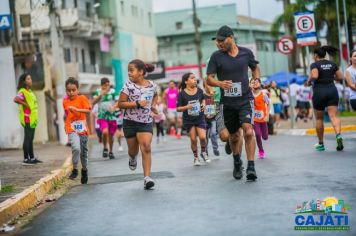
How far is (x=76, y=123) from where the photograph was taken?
12.9m

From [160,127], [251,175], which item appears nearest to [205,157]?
[251,175]

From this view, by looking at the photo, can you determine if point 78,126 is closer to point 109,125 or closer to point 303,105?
point 109,125

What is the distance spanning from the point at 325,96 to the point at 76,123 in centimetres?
471

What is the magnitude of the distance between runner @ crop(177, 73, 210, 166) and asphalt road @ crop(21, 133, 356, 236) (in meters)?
0.88

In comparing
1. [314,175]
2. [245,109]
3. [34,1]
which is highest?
[34,1]

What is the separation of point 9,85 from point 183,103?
1430 centimetres

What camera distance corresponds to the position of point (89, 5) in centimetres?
5847

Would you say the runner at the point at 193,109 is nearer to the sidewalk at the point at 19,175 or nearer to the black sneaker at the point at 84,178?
the sidewalk at the point at 19,175

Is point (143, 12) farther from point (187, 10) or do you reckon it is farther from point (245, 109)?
point (245, 109)

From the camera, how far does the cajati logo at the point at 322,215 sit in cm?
699

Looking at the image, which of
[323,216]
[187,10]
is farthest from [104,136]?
[187,10]

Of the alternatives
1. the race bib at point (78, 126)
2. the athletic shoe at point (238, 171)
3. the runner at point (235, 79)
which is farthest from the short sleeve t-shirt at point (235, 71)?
the race bib at point (78, 126)

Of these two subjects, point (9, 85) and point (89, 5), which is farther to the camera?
point (89, 5)

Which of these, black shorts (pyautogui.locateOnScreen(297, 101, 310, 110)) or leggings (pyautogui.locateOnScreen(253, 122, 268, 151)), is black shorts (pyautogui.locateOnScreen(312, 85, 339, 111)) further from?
black shorts (pyautogui.locateOnScreen(297, 101, 310, 110))
